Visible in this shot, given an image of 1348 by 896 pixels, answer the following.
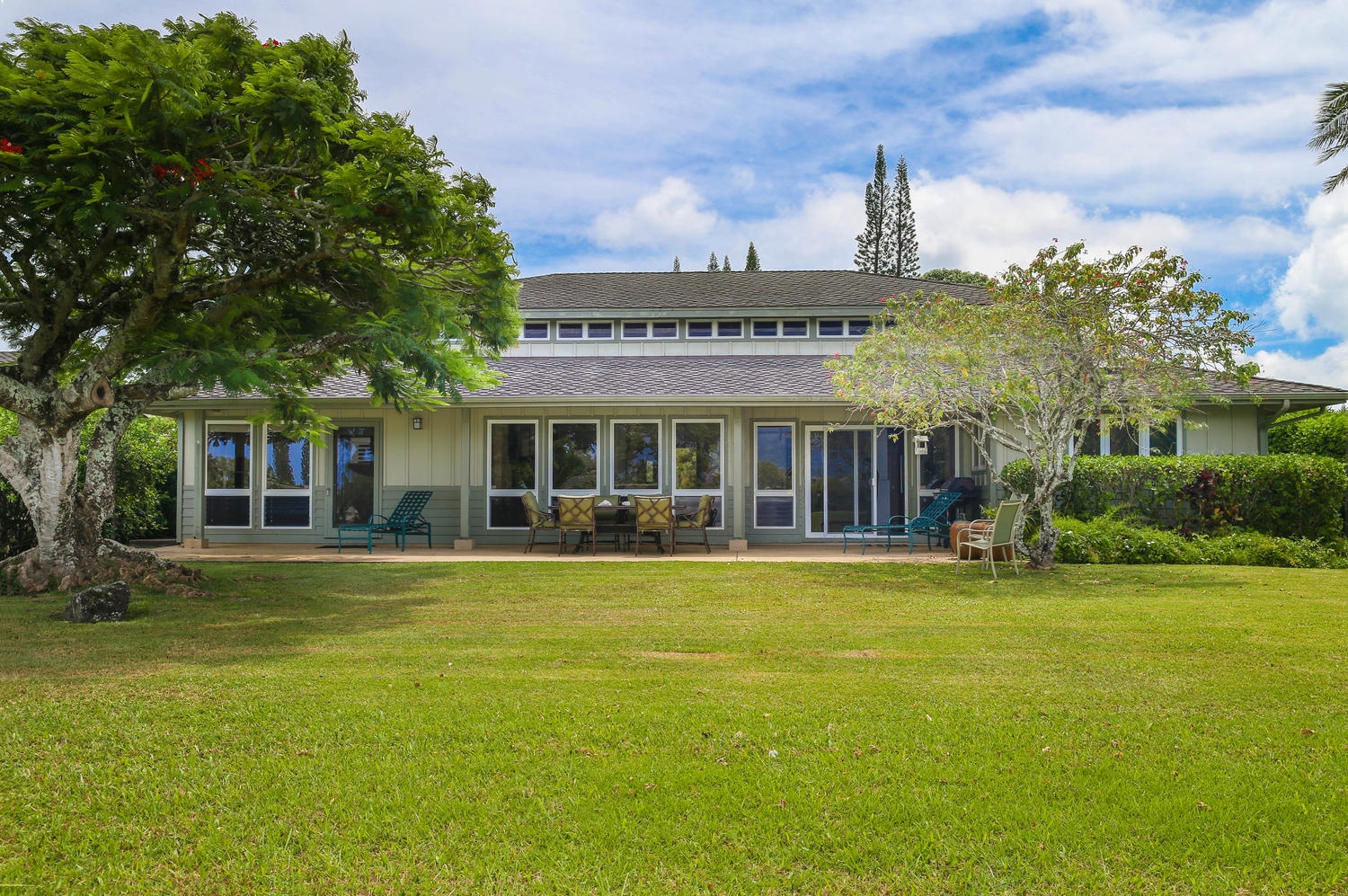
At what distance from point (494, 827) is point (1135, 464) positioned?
12.8 meters

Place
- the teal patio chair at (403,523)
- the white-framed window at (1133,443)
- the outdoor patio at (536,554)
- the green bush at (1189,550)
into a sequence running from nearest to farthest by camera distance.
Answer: the green bush at (1189,550) → the outdoor patio at (536,554) → the teal patio chair at (403,523) → the white-framed window at (1133,443)

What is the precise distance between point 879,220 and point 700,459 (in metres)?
35.5

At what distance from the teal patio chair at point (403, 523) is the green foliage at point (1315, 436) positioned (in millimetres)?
15597

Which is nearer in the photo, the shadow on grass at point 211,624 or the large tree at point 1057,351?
the shadow on grass at point 211,624

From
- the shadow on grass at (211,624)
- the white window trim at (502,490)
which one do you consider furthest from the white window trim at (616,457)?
the shadow on grass at (211,624)

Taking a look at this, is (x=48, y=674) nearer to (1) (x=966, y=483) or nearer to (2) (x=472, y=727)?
(2) (x=472, y=727)

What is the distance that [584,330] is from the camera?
66.3 ft

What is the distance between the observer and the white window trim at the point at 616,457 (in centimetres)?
1622

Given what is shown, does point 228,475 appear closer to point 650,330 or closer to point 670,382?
point 670,382

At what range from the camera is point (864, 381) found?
1223 centimetres

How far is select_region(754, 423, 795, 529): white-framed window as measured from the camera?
643 inches

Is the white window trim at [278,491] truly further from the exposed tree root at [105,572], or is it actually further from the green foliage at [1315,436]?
the green foliage at [1315,436]

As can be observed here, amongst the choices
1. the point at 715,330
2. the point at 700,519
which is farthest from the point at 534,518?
the point at 715,330

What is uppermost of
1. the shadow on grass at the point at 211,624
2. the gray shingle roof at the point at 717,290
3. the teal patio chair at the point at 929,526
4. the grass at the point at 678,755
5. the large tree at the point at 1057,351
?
the gray shingle roof at the point at 717,290
